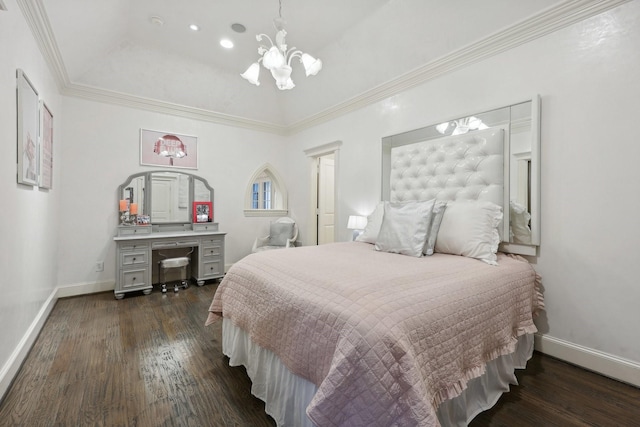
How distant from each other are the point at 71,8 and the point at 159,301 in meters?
2.92

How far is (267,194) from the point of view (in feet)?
18.0

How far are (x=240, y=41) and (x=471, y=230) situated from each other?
332 cm

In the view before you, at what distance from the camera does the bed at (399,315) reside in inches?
41.1

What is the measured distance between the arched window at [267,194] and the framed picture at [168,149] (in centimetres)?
106

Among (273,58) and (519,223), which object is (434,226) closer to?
(519,223)

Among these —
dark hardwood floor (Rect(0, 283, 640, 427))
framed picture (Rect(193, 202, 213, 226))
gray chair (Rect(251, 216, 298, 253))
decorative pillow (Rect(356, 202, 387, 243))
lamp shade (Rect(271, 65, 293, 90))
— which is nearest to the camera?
dark hardwood floor (Rect(0, 283, 640, 427))

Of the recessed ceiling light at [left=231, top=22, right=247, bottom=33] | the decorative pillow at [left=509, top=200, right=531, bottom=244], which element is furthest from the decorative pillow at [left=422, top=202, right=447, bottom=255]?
the recessed ceiling light at [left=231, top=22, right=247, bottom=33]

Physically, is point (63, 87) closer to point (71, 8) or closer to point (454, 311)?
point (71, 8)

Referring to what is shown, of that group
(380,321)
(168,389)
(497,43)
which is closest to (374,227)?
(380,321)

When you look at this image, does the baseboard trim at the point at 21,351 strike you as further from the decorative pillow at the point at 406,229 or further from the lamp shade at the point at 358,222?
the lamp shade at the point at 358,222

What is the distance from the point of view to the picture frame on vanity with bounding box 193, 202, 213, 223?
431cm

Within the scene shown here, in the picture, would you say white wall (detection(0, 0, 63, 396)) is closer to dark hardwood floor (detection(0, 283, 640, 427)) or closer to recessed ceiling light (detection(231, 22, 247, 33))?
dark hardwood floor (detection(0, 283, 640, 427))

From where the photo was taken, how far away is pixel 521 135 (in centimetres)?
231

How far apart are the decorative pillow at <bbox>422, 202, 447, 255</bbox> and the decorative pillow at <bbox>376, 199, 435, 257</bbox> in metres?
0.06
